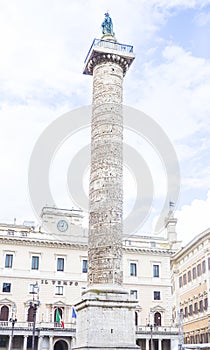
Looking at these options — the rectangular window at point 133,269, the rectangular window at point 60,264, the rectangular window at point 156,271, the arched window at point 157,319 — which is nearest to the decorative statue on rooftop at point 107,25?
the rectangular window at point 60,264

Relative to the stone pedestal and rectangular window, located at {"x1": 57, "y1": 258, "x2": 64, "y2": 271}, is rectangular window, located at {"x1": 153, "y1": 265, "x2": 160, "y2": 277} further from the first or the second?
the stone pedestal

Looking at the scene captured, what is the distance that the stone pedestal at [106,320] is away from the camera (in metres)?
17.8

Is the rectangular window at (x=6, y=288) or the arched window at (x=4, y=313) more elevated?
the rectangular window at (x=6, y=288)

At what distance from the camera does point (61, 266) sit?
42531 millimetres

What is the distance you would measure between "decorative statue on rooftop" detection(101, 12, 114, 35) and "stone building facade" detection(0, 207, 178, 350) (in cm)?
2285

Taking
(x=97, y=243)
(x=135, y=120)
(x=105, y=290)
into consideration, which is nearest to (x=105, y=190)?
(x=97, y=243)

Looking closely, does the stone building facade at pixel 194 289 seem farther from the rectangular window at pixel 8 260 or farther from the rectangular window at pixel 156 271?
the rectangular window at pixel 8 260

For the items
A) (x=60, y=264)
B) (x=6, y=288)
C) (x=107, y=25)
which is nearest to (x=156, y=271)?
(x=60, y=264)

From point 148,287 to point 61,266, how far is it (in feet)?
27.2

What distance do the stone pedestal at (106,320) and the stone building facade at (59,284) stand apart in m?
21.2

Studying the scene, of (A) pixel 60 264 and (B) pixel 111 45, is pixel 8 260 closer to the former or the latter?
(A) pixel 60 264

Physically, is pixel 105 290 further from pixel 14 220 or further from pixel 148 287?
pixel 14 220

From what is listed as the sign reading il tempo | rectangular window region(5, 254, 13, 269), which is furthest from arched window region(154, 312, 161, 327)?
rectangular window region(5, 254, 13, 269)

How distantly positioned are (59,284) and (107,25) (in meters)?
24.9
